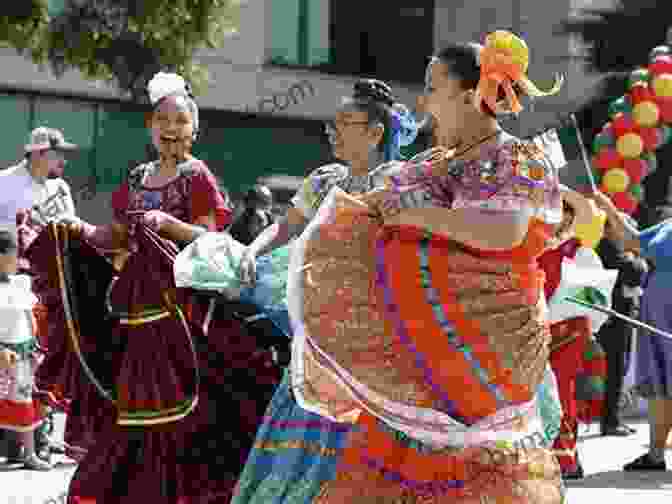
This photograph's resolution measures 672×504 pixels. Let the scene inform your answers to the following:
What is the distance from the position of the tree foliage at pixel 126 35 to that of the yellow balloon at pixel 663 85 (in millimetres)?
4445

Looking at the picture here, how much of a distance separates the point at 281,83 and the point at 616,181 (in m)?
10.2

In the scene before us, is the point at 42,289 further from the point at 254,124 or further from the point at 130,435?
the point at 254,124

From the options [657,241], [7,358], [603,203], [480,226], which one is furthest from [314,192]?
[657,241]

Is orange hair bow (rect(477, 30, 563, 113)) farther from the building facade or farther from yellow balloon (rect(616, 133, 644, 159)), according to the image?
the building facade

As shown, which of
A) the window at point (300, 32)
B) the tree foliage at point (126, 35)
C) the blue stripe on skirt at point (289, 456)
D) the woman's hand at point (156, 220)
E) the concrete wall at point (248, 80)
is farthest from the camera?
the window at point (300, 32)

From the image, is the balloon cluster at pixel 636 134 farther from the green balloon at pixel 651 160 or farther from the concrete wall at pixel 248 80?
the concrete wall at pixel 248 80

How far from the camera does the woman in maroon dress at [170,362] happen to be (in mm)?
6305

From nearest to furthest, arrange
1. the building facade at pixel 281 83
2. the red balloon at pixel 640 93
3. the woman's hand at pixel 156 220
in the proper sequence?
1. the woman's hand at pixel 156 220
2. the red balloon at pixel 640 93
3. the building facade at pixel 281 83

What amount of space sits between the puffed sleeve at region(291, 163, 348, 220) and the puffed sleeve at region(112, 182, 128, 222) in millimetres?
772

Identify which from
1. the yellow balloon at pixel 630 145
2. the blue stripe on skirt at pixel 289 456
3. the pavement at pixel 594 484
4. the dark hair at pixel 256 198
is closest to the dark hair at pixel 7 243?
the pavement at pixel 594 484

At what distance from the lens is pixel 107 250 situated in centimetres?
676

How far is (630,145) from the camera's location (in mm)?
12664

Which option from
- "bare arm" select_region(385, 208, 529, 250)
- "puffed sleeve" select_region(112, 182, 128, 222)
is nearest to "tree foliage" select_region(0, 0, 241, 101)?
"puffed sleeve" select_region(112, 182, 128, 222)

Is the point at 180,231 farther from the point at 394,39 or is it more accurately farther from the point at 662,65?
the point at 394,39
